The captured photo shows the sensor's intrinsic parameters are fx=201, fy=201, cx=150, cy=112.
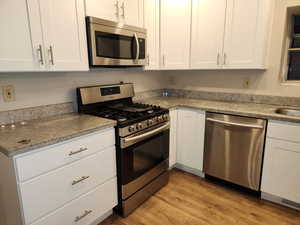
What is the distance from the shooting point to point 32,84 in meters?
1.77

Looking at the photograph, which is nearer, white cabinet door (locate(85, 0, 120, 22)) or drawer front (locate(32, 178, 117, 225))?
drawer front (locate(32, 178, 117, 225))

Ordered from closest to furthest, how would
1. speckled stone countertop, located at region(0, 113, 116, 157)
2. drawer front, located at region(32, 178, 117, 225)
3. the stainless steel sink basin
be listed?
speckled stone countertop, located at region(0, 113, 116, 157) → drawer front, located at region(32, 178, 117, 225) → the stainless steel sink basin

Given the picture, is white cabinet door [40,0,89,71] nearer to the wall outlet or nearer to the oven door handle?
the wall outlet

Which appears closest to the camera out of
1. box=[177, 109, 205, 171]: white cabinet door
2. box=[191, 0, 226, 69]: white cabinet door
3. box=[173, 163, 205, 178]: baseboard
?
box=[191, 0, 226, 69]: white cabinet door

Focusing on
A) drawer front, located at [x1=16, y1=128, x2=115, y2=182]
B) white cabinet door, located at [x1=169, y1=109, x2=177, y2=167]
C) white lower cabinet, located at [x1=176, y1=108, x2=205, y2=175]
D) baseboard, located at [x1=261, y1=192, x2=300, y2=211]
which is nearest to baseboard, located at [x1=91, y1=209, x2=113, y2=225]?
drawer front, located at [x1=16, y1=128, x2=115, y2=182]

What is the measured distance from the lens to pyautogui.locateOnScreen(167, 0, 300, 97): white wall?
2197mm

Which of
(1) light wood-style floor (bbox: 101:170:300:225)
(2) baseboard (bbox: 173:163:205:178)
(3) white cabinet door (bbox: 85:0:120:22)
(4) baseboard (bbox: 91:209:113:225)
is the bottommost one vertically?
(1) light wood-style floor (bbox: 101:170:300:225)

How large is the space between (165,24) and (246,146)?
1687mm

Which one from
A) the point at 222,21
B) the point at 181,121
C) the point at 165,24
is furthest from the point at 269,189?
the point at 165,24

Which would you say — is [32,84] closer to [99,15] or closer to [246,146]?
[99,15]

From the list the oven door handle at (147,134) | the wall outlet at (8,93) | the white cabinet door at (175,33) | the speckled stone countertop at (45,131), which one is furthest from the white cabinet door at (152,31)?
the wall outlet at (8,93)

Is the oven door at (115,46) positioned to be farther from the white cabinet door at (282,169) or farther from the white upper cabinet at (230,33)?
the white cabinet door at (282,169)

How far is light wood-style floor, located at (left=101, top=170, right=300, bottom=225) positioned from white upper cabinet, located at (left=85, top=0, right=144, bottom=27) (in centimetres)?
186

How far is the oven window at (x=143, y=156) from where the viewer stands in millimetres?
1780
